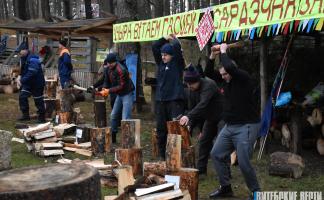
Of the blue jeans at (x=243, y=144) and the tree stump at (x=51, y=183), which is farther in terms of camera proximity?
the blue jeans at (x=243, y=144)

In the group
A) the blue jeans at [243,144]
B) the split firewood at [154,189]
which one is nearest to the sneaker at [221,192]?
the blue jeans at [243,144]

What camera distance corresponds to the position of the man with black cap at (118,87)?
10.1 m

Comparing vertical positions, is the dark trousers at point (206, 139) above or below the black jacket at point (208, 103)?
below

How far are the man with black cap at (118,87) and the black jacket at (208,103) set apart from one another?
286 centimetres

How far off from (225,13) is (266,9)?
1102 millimetres

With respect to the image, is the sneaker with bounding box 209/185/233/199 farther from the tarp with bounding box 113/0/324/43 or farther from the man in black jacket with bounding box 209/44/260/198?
the tarp with bounding box 113/0/324/43

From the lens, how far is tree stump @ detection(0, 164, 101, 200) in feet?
12.4

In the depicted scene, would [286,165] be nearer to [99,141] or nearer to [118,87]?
[99,141]

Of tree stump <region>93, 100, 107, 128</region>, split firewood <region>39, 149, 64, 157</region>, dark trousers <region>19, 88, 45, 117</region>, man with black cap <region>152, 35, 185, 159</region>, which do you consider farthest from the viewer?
dark trousers <region>19, 88, 45, 117</region>

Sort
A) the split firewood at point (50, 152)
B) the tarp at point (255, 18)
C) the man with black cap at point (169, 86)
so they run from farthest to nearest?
the split firewood at point (50, 152)
the man with black cap at point (169, 86)
the tarp at point (255, 18)

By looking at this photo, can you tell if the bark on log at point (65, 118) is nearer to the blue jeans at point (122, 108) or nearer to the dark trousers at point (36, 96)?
the dark trousers at point (36, 96)

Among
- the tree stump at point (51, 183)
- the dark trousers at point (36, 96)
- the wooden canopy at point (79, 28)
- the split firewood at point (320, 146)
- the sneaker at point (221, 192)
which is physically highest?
the wooden canopy at point (79, 28)

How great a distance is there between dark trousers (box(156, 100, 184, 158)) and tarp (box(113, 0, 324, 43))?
1.56 metres

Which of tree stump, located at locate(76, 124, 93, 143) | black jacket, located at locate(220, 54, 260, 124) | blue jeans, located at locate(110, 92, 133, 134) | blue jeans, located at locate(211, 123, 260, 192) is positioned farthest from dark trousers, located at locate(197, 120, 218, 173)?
tree stump, located at locate(76, 124, 93, 143)
